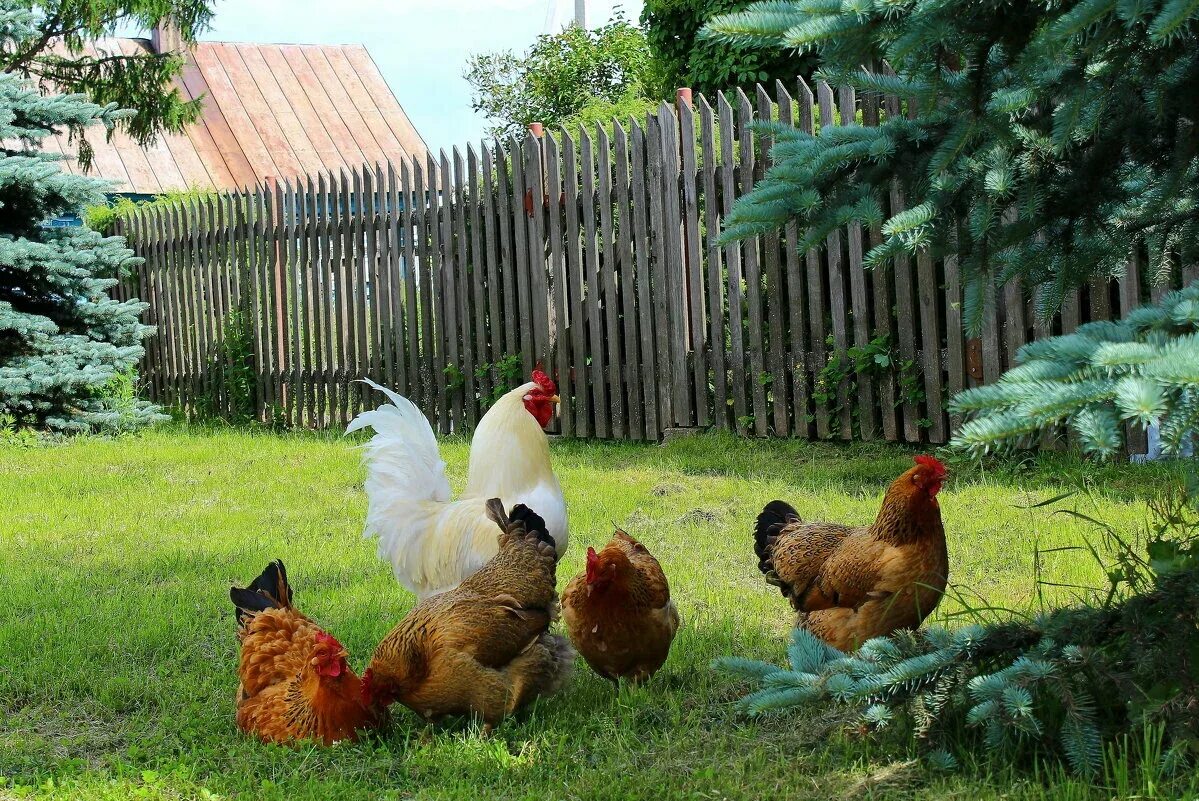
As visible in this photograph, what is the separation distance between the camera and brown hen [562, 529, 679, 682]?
428cm

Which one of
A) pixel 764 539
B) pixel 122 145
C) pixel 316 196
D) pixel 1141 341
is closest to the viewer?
pixel 1141 341

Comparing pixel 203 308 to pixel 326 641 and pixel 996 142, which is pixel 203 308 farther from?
pixel 996 142

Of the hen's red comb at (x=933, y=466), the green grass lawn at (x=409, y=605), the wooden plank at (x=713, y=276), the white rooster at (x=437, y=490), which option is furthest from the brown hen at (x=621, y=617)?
the wooden plank at (x=713, y=276)

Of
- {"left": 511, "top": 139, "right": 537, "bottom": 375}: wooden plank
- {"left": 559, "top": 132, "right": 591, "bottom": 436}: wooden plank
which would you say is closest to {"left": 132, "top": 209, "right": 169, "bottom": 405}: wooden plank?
{"left": 511, "top": 139, "right": 537, "bottom": 375}: wooden plank

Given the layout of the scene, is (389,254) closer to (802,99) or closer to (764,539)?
(802,99)

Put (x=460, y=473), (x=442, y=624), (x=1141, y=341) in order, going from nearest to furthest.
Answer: (x=1141, y=341), (x=442, y=624), (x=460, y=473)

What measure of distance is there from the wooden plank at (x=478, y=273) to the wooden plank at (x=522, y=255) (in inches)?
19.6

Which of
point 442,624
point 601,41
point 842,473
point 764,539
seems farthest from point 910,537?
point 601,41

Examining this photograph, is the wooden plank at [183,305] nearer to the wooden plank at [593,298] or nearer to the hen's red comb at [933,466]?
the wooden plank at [593,298]

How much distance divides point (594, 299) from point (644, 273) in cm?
59

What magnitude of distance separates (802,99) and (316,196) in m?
6.59

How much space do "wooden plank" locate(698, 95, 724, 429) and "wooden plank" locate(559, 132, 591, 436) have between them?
1.33 metres

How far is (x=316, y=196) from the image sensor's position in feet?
42.3

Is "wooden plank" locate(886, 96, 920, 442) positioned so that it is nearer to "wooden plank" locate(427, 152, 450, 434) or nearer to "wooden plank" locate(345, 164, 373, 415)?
"wooden plank" locate(427, 152, 450, 434)
